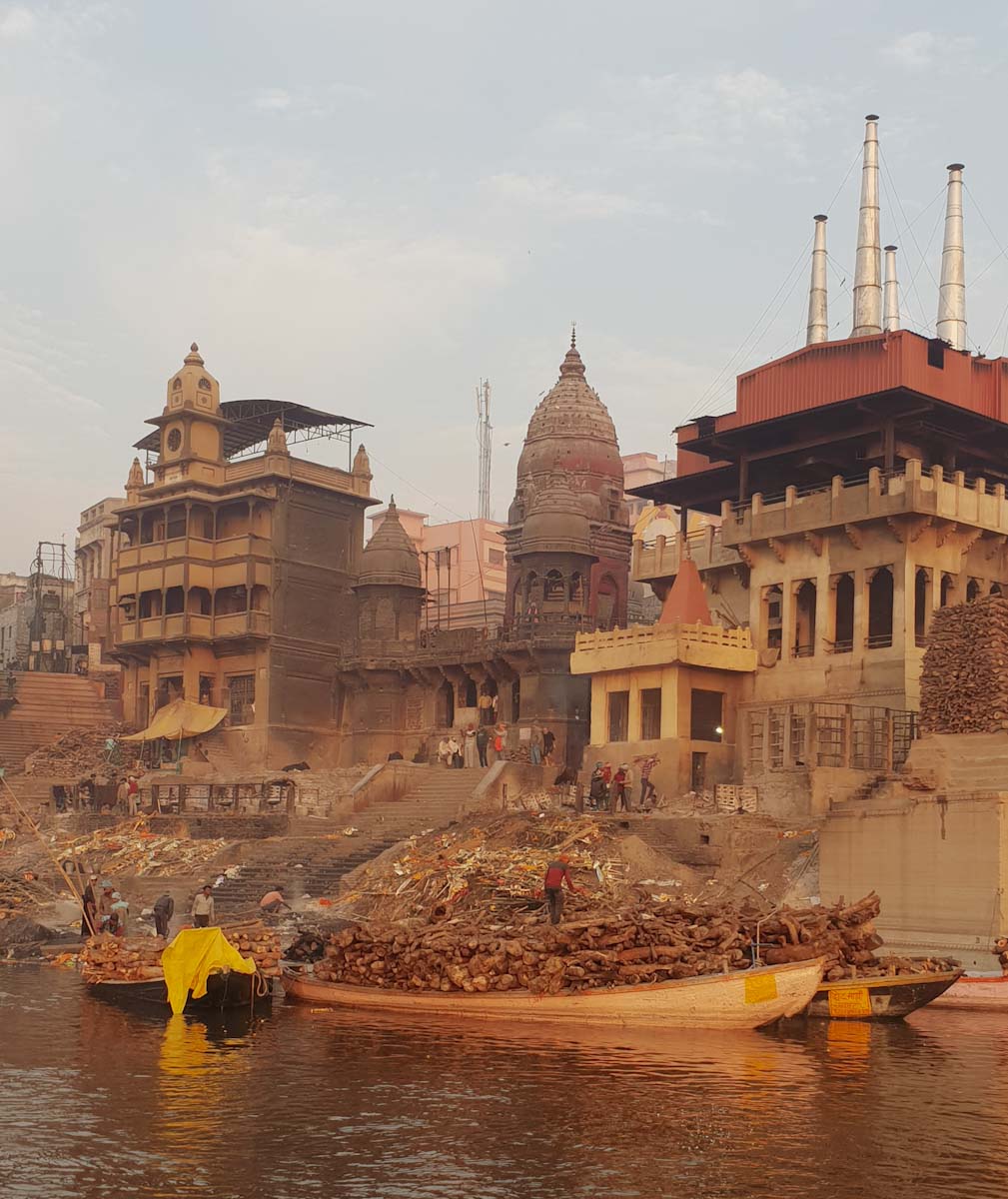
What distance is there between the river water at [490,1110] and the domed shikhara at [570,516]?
3213 centimetres

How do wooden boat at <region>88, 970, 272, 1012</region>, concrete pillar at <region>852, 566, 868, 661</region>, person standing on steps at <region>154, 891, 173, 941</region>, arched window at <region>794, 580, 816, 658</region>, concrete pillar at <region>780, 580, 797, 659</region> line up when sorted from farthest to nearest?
arched window at <region>794, 580, 816, 658</region>
concrete pillar at <region>780, 580, 797, 659</region>
concrete pillar at <region>852, 566, 868, 661</region>
person standing on steps at <region>154, 891, 173, 941</region>
wooden boat at <region>88, 970, 272, 1012</region>

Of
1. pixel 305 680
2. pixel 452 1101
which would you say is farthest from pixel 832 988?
pixel 305 680

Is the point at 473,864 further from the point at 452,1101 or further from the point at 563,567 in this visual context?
the point at 563,567

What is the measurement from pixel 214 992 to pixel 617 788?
16.8m

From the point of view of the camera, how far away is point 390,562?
59.0m

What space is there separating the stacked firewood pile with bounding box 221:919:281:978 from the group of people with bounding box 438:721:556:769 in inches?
Answer: 838

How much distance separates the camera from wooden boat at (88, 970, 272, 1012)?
79.0ft

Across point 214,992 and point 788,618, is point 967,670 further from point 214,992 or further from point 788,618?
point 214,992

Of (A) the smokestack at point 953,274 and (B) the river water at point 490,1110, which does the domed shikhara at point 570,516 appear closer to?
(A) the smokestack at point 953,274

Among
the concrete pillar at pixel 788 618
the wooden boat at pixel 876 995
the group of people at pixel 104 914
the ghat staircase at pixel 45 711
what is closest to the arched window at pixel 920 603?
the concrete pillar at pixel 788 618

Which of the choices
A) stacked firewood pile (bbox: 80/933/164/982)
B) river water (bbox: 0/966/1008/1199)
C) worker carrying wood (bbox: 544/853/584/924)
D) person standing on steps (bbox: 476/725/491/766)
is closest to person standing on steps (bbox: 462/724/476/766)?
person standing on steps (bbox: 476/725/491/766)

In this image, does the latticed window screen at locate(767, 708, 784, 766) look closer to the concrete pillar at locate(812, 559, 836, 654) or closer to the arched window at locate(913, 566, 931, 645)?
the concrete pillar at locate(812, 559, 836, 654)

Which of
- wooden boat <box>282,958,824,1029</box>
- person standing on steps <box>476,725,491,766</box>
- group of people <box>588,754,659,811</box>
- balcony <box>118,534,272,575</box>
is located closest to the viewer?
wooden boat <box>282,958,824,1029</box>

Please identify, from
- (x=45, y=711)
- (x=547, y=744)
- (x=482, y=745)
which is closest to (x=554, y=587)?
(x=547, y=744)
